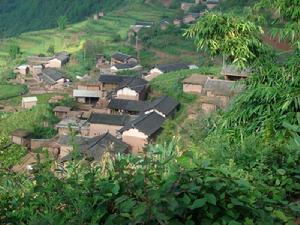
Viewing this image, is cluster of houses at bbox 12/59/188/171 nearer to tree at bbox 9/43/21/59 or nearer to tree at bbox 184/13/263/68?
tree at bbox 184/13/263/68

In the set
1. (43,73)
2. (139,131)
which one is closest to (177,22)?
(43,73)

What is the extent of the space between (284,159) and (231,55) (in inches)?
72.7

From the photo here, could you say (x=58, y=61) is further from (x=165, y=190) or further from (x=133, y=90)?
(x=165, y=190)

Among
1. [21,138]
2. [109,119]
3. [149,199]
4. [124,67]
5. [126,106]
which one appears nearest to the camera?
[149,199]

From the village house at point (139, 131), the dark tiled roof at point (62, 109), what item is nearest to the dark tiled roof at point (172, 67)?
the dark tiled roof at point (62, 109)

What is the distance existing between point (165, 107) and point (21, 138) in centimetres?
687

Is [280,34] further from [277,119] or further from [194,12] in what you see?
[194,12]

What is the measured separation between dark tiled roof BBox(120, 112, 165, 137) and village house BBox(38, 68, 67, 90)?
1676cm

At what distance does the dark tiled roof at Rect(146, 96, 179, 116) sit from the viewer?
18.9 metres

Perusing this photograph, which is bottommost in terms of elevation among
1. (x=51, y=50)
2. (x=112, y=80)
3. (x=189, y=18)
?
(x=51, y=50)

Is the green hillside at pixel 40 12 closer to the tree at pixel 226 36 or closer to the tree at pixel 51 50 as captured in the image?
the tree at pixel 51 50

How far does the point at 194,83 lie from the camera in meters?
20.5

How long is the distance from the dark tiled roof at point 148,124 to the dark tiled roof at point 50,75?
57.0ft

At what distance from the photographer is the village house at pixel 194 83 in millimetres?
20344
